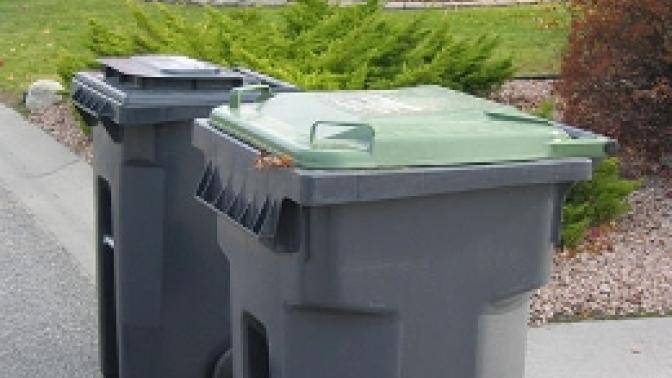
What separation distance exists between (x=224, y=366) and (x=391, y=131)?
1.59 m

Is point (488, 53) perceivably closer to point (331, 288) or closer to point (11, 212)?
point (11, 212)

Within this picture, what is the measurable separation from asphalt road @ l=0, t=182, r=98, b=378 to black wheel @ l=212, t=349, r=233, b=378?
0.96 meters

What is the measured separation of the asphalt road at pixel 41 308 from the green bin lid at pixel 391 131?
2.14m

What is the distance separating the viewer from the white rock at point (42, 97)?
10.5 m

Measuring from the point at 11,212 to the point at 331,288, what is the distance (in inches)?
203

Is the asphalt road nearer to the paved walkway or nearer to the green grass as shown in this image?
the paved walkway

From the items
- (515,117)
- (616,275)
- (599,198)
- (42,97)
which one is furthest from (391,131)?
(42,97)

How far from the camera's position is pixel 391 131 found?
328cm

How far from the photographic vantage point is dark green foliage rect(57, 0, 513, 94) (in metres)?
8.04

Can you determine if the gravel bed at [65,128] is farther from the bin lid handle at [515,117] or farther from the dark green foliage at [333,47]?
the bin lid handle at [515,117]

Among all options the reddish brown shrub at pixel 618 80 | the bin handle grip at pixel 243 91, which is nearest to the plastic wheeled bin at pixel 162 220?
the bin handle grip at pixel 243 91

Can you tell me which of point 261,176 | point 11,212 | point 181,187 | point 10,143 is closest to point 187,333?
point 181,187

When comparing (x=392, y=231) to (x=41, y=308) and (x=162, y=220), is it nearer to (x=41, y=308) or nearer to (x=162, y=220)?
(x=162, y=220)

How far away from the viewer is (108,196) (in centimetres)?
495
